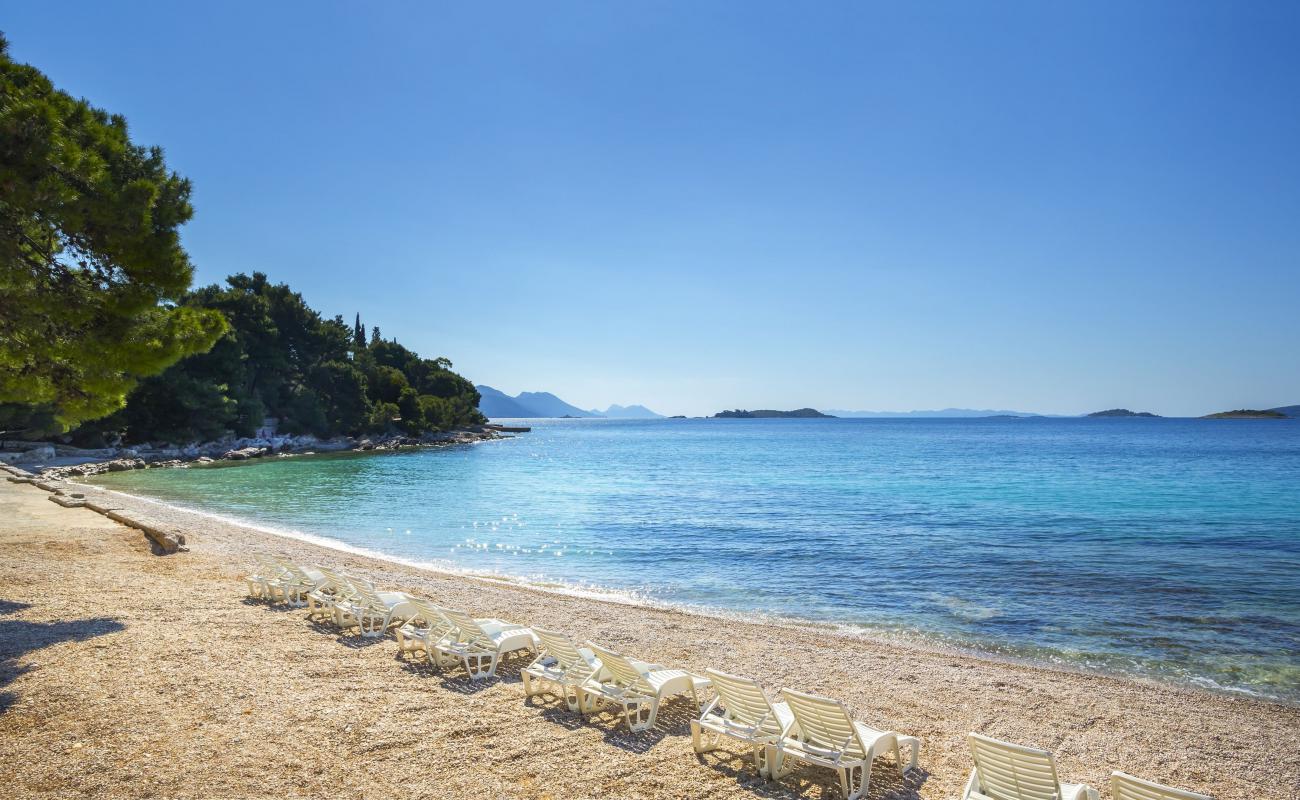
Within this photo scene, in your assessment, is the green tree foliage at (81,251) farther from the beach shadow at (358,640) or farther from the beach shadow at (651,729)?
the beach shadow at (651,729)

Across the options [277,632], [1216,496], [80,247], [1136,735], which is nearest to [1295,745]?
[1136,735]

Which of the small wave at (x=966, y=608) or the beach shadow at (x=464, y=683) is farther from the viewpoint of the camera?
the small wave at (x=966, y=608)

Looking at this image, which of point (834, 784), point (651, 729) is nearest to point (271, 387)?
point (651, 729)

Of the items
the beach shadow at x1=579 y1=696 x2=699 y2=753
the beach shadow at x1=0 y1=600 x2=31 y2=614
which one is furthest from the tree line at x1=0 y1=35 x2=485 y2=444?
the beach shadow at x1=579 y1=696 x2=699 y2=753

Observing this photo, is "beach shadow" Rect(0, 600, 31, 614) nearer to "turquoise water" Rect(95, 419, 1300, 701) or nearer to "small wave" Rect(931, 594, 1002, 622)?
"turquoise water" Rect(95, 419, 1300, 701)

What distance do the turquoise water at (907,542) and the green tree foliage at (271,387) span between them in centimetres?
1105

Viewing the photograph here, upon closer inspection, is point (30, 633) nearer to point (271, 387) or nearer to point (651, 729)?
point (651, 729)

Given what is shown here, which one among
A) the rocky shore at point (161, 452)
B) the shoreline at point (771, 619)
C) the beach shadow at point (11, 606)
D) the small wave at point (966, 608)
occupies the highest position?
the beach shadow at point (11, 606)

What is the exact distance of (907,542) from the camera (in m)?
23.0

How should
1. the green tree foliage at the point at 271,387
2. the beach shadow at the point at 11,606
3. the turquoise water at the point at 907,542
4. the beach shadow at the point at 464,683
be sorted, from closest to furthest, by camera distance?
1. the beach shadow at the point at 464,683
2. the beach shadow at the point at 11,606
3. the turquoise water at the point at 907,542
4. the green tree foliage at the point at 271,387

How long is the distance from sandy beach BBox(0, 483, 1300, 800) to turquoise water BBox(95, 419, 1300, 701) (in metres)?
2.62

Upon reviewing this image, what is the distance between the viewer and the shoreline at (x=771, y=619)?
10.6m

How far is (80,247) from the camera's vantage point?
830cm

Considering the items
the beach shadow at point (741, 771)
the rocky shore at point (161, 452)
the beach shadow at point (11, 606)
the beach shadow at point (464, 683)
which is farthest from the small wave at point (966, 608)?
the rocky shore at point (161, 452)
